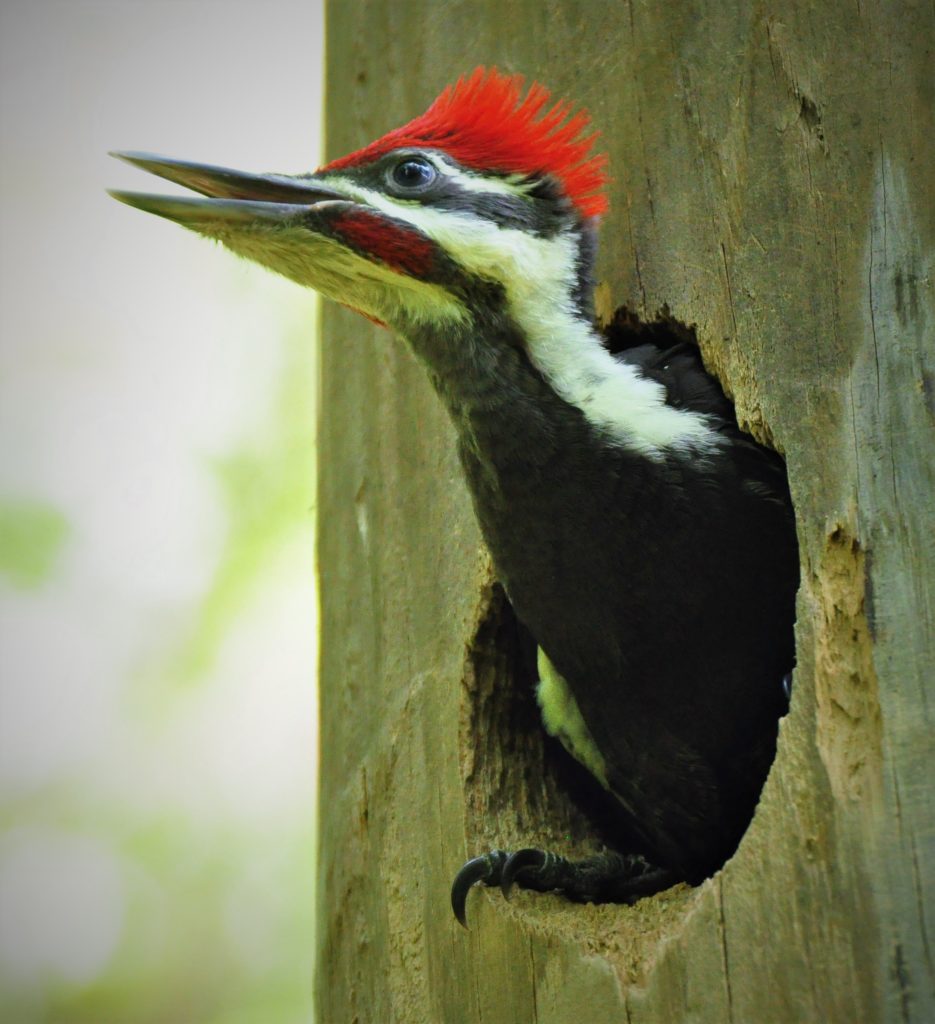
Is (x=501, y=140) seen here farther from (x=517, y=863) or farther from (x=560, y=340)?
(x=517, y=863)

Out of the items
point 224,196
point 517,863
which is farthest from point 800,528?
point 224,196

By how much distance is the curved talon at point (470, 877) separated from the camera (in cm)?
201

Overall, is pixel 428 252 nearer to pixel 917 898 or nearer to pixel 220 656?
pixel 917 898

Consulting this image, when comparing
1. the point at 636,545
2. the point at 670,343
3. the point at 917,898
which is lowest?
the point at 917,898

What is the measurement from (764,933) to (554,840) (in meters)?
0.76

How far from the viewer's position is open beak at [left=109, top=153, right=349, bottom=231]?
1.92 m

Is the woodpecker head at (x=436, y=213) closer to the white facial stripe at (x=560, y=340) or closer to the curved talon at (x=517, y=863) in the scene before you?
the white facial stripe at (x=560, y=340)

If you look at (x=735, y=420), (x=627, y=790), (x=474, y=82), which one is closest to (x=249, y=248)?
(x=474, y=82)

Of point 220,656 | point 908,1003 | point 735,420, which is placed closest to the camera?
point 908,1003

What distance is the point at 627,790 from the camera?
2.31 meters

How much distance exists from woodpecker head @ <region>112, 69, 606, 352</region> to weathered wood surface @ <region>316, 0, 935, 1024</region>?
0.12m

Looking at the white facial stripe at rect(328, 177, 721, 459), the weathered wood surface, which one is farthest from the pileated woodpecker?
the weathered wood surface

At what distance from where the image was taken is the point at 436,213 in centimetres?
205

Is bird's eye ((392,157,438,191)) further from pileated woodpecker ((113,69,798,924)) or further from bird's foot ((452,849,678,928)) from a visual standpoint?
bird's foot ((452,849,678,928))
